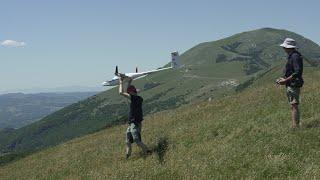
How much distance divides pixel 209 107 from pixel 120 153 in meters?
9.70

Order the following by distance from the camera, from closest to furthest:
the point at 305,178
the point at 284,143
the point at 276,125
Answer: the point at 305,178
the point at 284,143
the point at 276,125

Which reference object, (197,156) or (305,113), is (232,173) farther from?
(305,113)

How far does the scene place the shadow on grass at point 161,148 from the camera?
18.3 m

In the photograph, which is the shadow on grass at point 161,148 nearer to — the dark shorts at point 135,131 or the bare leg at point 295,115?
the dark shorts at point 135,131

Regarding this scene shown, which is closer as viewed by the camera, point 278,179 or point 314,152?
point 278,179

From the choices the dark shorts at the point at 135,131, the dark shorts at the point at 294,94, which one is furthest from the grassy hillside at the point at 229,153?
the dark shorts at the point at 294,94

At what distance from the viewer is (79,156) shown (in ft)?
88.5

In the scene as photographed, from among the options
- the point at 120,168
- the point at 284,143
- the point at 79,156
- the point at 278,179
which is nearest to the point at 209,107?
the point at 79,156

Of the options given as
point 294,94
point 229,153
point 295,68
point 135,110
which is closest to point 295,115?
point 294,94

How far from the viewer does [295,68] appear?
15.7m

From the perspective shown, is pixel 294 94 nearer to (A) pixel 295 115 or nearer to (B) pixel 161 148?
(A) pixel 295 115

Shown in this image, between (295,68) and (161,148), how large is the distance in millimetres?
6835

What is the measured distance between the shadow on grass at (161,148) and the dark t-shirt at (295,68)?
5.36 metres

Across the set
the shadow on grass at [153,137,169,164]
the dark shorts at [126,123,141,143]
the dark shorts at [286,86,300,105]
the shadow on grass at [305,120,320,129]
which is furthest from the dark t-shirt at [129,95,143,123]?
the shadow on grass at [305,120,320,129]
